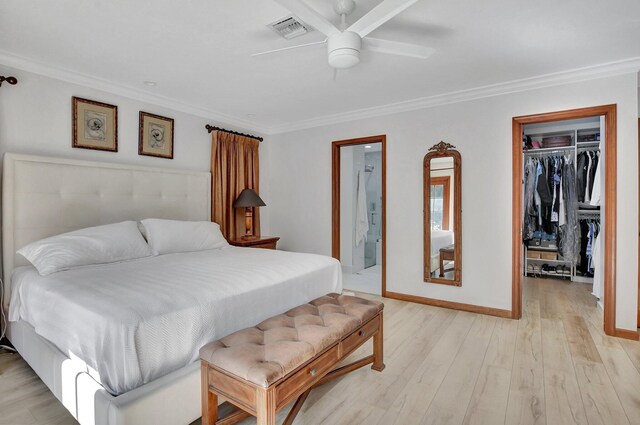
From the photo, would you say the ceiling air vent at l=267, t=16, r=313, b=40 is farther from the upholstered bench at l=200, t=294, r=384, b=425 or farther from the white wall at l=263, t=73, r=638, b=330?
the white wall at l=263, t=73, r=638, b=330

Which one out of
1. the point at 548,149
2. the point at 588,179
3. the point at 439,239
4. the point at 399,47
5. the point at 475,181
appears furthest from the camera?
the point at 548,149

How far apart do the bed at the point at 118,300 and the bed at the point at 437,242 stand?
1486 mm

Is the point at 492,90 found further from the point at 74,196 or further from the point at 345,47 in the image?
the point at 74,196

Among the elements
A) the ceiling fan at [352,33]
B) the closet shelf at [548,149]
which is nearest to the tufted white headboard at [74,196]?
the ceiling fan at [352,33]

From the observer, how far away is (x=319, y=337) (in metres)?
1.63

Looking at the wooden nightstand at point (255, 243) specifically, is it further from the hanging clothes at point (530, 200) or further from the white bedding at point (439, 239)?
the hanging clothes at point (530, 200)

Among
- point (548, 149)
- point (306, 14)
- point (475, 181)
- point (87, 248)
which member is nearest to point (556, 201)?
point (548, 149)

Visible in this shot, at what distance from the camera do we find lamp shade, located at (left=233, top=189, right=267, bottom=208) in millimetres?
4223

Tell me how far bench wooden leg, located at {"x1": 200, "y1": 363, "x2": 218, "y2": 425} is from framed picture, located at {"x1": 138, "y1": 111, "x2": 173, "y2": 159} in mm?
2754

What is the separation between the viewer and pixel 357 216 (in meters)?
5.88

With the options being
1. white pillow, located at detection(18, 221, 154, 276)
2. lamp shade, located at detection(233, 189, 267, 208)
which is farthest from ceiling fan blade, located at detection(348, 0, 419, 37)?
lamp shade, located at detection(233, 189, 267, 208)

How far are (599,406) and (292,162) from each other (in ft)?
13.3

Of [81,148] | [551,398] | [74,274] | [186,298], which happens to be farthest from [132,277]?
[551,398]

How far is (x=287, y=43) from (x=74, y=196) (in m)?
2.27
